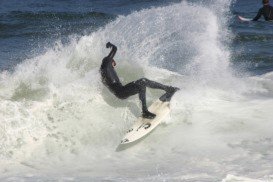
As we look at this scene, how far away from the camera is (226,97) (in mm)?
12539

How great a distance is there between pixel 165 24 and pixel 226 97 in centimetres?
405

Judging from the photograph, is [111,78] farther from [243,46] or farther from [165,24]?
[243,46]

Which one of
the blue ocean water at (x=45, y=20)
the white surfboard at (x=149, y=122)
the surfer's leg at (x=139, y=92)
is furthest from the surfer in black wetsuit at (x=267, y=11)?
the blue ocean water at (x=45, y=20)

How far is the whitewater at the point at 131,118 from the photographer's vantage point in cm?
862

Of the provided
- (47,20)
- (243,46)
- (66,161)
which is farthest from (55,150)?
(47,20)

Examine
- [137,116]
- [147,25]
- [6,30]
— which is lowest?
[137,116]

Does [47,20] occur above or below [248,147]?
above

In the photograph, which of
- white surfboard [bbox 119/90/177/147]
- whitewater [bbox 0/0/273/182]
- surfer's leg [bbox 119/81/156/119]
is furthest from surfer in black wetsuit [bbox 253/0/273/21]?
surfer's leg [bbox 119/81/156/119]

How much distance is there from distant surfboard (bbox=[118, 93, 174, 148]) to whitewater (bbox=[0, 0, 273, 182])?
0.62ft

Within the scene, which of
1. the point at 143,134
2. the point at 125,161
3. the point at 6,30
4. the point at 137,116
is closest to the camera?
the point at 125,161

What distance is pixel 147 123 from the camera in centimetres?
1020

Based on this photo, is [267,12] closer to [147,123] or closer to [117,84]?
Answer: [117,84]

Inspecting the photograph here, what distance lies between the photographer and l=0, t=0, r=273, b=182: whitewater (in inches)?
340

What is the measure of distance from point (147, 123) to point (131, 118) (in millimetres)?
807
